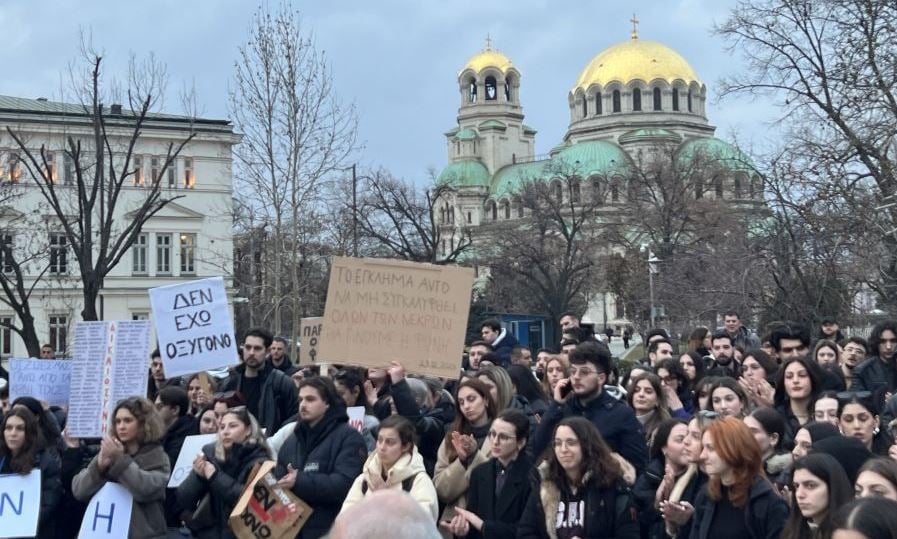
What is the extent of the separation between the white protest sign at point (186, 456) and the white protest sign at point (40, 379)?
238 cm

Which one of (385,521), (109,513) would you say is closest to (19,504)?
(109,513)

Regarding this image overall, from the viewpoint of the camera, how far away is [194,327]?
9.66 m

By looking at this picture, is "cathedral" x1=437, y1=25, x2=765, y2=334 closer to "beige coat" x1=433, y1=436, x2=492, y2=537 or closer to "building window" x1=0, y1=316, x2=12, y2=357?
"building window" x1=0, y1=316, x2=12, y2=357

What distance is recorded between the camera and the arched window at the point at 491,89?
11682cm

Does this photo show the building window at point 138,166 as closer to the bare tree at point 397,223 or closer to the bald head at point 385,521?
the bare tree at point 397,223

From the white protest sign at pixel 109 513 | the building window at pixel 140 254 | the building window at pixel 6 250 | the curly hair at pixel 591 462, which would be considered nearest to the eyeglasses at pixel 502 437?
the curly hair at pixel 591 462

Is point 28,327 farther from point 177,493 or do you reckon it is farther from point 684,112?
point 684,112

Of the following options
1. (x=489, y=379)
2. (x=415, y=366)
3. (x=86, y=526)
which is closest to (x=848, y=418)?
(x=489, y=379)

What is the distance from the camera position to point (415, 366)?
28.9ft

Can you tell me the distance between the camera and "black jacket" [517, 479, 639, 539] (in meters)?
6.28

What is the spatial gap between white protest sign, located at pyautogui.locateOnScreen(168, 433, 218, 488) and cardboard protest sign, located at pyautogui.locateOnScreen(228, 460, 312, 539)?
3.40ft

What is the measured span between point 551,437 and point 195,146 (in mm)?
49902

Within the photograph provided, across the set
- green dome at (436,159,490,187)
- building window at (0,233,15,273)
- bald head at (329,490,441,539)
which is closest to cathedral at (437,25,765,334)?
green dome at (436,159,490,187)

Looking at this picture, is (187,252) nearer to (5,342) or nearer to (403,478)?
(5,342)
